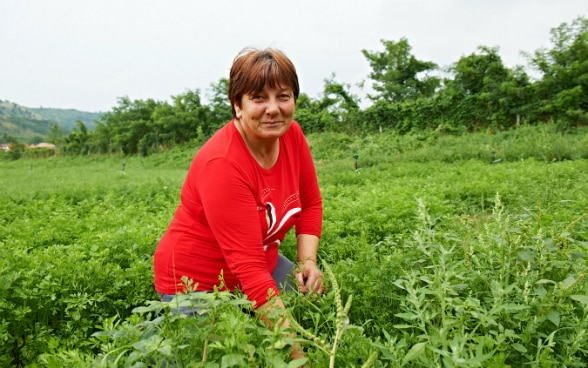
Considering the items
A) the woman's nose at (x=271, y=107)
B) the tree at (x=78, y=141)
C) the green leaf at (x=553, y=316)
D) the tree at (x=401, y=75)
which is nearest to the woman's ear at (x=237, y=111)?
the woman's nose at (x=271, y=107)

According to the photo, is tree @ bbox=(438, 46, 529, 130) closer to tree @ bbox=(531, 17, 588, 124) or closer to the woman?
tree @ bbox=(531, 17, 588, 124)

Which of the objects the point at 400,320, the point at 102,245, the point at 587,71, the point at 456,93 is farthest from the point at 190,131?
the point at 400,320

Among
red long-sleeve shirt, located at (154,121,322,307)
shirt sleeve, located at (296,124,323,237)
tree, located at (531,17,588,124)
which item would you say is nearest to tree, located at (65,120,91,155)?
tree, located at (531,17,588,124)

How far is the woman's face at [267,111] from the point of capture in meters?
2.11

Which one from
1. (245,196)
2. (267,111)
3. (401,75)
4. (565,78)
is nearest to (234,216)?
(245,196)

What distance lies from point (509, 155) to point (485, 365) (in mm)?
12370

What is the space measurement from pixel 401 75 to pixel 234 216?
26.3 metres

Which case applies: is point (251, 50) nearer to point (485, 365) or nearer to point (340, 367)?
point (340, 367)

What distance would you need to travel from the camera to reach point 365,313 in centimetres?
205

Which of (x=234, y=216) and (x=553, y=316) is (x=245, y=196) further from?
(x=553, y=316)

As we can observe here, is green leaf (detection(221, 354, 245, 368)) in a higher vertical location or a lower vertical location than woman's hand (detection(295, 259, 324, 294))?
higher

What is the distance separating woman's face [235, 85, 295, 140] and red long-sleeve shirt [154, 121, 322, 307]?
122mm

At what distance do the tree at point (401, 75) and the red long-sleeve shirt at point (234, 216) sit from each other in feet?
82.0

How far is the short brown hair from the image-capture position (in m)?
2.06
